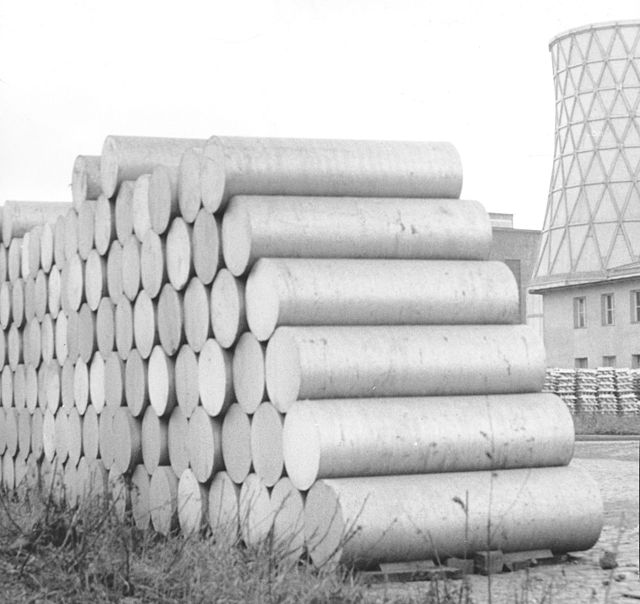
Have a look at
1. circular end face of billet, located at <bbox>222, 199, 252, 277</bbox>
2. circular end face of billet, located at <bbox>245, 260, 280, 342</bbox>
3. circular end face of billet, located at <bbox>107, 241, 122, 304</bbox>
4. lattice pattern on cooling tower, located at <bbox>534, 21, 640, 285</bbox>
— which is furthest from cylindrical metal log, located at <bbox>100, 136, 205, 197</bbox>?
lattice pattern on cooling tower, located at <bbox>534, 21, 640, 285</bbox>

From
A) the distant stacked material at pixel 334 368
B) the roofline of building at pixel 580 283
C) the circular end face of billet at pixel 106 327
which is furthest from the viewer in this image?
the roofline of building at pixel 580 283

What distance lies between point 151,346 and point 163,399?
46 cm

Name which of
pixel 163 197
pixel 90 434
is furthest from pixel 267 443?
pixel 90 434

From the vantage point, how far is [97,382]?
920 centimetres

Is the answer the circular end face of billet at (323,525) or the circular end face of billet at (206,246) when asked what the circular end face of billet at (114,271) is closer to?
the circular end face of billet at (206,246)

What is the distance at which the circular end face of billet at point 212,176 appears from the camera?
272 inches

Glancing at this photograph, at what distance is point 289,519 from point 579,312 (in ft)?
133

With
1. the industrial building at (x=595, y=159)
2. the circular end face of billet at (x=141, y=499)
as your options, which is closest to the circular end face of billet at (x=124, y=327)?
the circular end face of billet at (x=141, y=499)

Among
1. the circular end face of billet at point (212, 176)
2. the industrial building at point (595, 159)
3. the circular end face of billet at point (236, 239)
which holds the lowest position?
the circular end face of billet at point (236, 239)

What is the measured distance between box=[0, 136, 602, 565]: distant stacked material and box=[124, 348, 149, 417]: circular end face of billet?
3 centimetres

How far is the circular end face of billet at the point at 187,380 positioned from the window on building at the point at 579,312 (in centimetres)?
3892

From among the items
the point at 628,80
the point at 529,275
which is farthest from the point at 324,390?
the point at 529,275

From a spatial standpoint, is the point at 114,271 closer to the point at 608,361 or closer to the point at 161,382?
the point at 161,382

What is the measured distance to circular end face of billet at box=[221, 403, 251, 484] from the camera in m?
6.77
